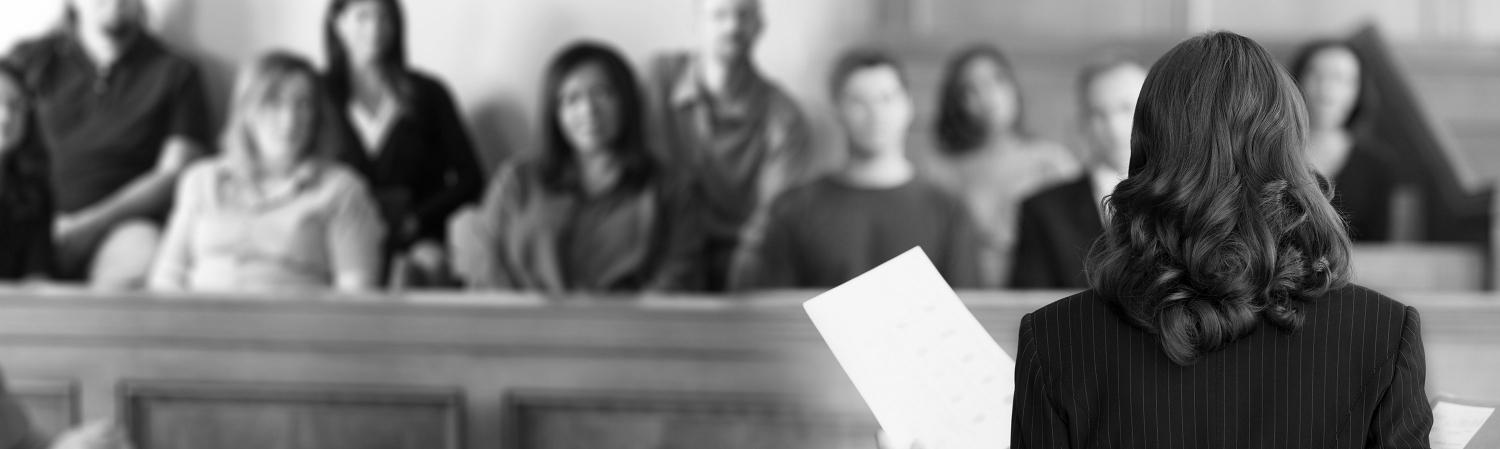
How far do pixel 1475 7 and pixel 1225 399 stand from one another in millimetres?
3329

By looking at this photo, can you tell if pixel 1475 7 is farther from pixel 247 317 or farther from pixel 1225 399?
pixel 247 317

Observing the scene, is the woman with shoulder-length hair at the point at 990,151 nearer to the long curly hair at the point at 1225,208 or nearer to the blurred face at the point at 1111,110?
the blurred face at the point at 1111,110

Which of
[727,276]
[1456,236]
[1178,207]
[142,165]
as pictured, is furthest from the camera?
[142,165]

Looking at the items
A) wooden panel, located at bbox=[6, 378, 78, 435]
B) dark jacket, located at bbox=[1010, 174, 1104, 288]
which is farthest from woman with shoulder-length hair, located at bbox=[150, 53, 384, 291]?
dark jacket, located at bbox=[1010, 174, 1104, 288]

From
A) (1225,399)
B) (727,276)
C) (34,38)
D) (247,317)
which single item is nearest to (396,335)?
(247,317)

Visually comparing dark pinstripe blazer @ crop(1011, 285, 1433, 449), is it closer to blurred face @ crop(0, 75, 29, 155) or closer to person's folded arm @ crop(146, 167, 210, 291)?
person's folded arm @ crop(146, 167, 210, 291)

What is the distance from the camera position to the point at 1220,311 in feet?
3.35

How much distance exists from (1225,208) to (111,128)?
14.3 ft

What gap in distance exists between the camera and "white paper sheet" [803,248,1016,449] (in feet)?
4.58

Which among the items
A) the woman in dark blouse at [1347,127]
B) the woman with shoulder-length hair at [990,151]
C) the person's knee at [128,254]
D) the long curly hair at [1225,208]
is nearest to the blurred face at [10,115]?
the person's knee at [128,254]

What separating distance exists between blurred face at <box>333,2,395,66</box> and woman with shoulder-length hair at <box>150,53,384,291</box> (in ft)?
0.55

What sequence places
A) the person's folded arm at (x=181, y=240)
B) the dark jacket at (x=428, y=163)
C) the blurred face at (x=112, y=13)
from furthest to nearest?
the blurred face at (x=112, y=13), the person's folded arm at (x=181, y=240), the dark jacket at (x=428, y=163)

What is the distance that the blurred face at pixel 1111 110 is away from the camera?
3.68m

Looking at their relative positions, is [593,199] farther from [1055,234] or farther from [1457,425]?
[1457,425]
